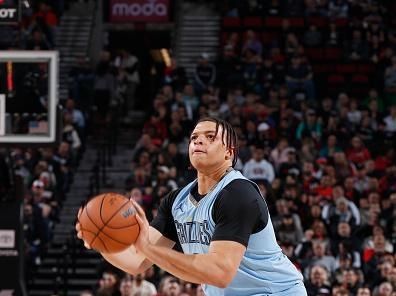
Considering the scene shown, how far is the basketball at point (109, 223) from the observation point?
573cm

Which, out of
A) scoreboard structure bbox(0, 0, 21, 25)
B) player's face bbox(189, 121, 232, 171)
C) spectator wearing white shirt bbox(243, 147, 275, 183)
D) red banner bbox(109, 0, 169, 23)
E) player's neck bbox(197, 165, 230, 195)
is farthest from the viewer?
red banner bbox(109, 0, 169, 23)

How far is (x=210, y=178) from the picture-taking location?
20.5 ft

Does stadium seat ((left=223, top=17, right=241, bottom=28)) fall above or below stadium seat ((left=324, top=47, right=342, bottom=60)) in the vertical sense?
above

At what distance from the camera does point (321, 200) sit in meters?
17.6

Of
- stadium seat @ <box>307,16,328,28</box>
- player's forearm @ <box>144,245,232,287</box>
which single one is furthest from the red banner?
player's forearm @ <box>144,245,232,287</box>

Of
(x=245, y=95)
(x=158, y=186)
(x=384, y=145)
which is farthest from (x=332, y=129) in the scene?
(x=158, y=186)

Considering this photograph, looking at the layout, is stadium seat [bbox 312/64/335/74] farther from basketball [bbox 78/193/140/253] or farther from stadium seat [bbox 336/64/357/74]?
basketball [bbox 78/193/140/253]

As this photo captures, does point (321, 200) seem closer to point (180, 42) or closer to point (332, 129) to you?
point (332, 129)

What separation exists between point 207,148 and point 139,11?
21.6m

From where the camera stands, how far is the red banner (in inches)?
1074

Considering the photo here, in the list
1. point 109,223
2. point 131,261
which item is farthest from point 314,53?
point 109,223

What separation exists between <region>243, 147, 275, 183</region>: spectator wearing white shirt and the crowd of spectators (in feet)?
0.06

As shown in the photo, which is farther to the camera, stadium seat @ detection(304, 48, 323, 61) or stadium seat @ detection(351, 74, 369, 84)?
stadium seat @ detection(304, 48, 323, 61)

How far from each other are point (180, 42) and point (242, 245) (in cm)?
2095
